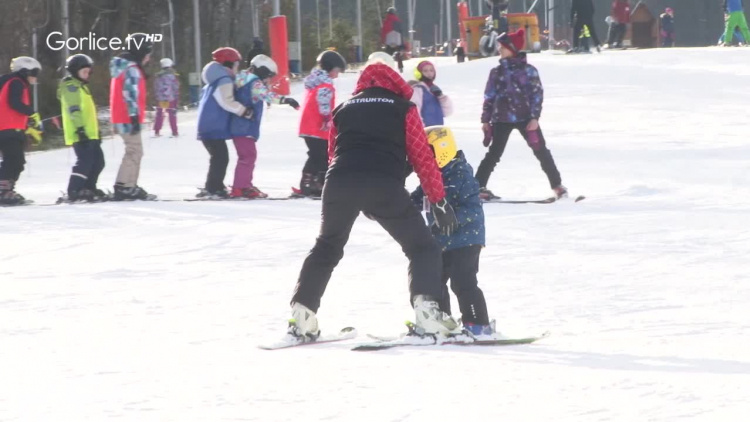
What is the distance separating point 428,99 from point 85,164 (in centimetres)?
313

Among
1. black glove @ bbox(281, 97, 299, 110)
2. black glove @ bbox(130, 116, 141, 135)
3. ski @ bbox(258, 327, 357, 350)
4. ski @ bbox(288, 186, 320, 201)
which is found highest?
black glove @ bbox(281, 97, 299, 110)

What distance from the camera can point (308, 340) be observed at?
610 cm

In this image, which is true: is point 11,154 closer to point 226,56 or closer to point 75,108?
point 75,108

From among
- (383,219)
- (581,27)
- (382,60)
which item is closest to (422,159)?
(383,219)

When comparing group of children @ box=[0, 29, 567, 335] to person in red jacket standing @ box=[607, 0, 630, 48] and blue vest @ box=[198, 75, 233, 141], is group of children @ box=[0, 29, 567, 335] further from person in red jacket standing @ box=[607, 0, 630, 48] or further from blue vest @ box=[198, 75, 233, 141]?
person in red jacket standing @ box=[607, 0, 630, 48]

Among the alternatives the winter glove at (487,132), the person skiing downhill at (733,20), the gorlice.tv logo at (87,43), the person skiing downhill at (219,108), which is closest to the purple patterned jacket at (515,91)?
the winter glove at (487,132)

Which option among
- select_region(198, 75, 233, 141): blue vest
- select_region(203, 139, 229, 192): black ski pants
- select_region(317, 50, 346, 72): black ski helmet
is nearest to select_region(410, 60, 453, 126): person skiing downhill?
select_region(317, 50, 346, 72): black ski helmet

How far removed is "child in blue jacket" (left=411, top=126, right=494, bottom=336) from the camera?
6.02m

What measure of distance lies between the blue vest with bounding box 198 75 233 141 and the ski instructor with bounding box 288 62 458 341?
20.2 feet

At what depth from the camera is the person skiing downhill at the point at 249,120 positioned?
12039 millimetres

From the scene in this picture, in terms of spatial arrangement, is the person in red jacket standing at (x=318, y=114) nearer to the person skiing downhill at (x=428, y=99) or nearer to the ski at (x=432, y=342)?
the person skiing downhill at (x=428, y=99)

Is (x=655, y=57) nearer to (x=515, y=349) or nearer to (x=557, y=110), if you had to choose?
(x=557, y=110)

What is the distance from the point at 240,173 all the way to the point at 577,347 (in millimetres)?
6631

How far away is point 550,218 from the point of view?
417 inches
